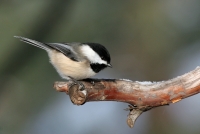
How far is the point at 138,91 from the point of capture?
5.10 feet

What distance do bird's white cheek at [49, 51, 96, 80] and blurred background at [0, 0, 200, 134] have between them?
96cm

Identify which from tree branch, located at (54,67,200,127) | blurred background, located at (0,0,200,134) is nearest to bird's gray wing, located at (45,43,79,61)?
tree branch, located at (54,67,200,127)

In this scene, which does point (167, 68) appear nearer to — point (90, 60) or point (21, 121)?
point (21, 121)

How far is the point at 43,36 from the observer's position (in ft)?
10.1

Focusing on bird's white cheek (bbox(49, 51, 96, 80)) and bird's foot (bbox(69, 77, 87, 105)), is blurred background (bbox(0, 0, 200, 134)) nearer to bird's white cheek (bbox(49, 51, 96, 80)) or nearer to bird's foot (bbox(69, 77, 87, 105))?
bird's white cheek (bbox(49, 51, 96, 80))

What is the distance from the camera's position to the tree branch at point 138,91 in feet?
4.93

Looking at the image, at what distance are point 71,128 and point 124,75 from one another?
986mm

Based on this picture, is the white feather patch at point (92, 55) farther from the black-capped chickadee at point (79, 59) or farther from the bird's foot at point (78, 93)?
the bird's foot at point (78, 93)

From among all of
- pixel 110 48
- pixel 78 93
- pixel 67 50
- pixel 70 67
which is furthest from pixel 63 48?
pixel 110 48

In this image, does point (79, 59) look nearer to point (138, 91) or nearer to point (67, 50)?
point (67, 50)

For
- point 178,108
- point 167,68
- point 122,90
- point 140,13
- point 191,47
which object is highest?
point 140,13

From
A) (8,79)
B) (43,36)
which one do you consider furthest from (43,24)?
(8,79)

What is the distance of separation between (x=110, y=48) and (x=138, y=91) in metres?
2.32

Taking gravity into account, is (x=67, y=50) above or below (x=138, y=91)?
above
